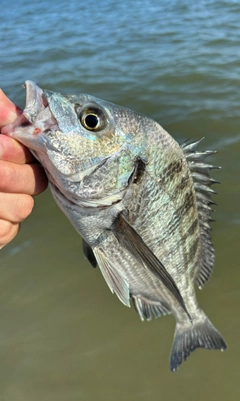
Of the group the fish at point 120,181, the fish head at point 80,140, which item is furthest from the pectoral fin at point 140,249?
the fish head at point 80,140

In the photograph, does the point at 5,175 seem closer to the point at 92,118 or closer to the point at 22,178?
the point at 22,178

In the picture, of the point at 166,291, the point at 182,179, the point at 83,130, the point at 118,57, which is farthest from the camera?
the point at 118,57

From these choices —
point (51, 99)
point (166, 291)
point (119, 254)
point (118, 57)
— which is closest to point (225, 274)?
point (166, 291)

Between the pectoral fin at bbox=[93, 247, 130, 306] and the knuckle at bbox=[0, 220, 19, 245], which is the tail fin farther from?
the knuckle at bbox=[0, 220, 19, 245]

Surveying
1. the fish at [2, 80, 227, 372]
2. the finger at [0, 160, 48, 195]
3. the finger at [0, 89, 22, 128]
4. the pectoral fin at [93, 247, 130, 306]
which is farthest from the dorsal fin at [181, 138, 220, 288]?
the finger at [0, 89, 22, 128]

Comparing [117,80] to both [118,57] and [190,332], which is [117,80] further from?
[190,332]

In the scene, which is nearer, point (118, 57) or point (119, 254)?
point (119, 254)

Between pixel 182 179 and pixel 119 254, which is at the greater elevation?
pixel 182 179
